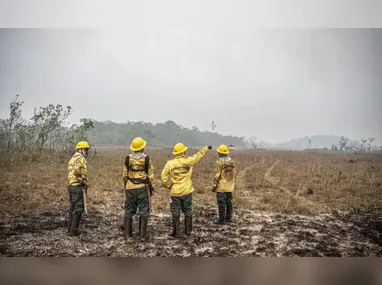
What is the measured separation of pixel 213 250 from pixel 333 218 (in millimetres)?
3300

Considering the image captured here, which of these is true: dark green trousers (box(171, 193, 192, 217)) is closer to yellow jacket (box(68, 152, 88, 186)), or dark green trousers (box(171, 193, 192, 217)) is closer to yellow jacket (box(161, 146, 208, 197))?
yellow jacket (box(161, 146, 208, 197))

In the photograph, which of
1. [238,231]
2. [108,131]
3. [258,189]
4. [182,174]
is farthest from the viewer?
[108,131]

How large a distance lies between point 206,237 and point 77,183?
7.44ft

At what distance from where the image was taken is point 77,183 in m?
4.79

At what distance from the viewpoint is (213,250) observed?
14.6ft

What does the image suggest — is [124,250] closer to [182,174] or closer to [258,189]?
[182,174]

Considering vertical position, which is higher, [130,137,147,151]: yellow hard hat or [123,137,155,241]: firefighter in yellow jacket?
[130,137,147,151]: yellow hard hat

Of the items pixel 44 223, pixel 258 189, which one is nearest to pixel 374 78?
pixel 258 189

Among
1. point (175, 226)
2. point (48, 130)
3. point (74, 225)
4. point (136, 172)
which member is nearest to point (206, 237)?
point (175, 226)

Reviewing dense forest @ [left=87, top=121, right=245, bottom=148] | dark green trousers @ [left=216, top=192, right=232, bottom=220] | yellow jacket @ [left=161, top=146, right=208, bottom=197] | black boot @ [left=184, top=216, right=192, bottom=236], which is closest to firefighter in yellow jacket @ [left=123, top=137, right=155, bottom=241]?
yellow jacket @ [left=161, top=146, right=208, bottom=197]

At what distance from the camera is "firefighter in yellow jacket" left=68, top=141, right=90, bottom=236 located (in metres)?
4.76

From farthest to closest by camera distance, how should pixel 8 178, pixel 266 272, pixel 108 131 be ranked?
pixel 108 131, pixel 8 178, pixel 266 272

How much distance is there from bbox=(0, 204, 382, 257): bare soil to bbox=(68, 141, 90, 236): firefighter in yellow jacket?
0.30 meters

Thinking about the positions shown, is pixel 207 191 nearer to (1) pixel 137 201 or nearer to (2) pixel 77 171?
(1) pixel 137 201
